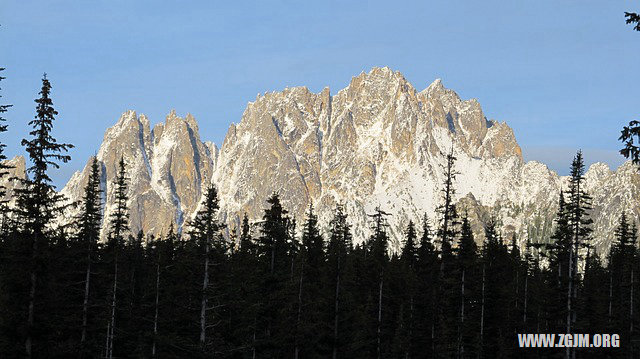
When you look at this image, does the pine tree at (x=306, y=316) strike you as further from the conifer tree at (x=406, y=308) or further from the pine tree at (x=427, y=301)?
the pine tree at (x=427, y=301)

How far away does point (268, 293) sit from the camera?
206ft

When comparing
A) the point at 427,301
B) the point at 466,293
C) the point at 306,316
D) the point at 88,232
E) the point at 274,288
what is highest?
the point at 88,232

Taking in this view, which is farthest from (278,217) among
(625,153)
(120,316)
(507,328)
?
(625,153)

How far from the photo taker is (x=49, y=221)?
3969 cm

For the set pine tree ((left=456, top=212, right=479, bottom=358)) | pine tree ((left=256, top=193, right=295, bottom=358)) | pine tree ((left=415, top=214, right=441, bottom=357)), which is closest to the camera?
pine tree ((left=456, top=212, right=479, bottom=358))

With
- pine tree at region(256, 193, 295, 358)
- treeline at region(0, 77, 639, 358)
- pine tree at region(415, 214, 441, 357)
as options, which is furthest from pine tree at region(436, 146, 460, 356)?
pine tree at region(256, 193, 295, 358)

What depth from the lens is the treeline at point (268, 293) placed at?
4062 cm

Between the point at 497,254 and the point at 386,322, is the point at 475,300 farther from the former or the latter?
the point at 497,254

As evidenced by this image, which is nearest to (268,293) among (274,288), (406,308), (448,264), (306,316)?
(274,288)

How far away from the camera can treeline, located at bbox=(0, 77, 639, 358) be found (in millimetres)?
40625

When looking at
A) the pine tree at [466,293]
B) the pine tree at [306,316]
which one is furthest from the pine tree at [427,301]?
the pine tree at [306,316]

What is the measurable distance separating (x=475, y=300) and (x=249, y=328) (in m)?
24.1

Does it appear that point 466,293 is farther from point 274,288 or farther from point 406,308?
point 406,308

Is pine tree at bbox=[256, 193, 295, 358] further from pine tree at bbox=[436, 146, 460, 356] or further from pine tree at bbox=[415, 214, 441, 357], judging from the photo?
pine tree at bbox=[415, 214, 441, 357]
